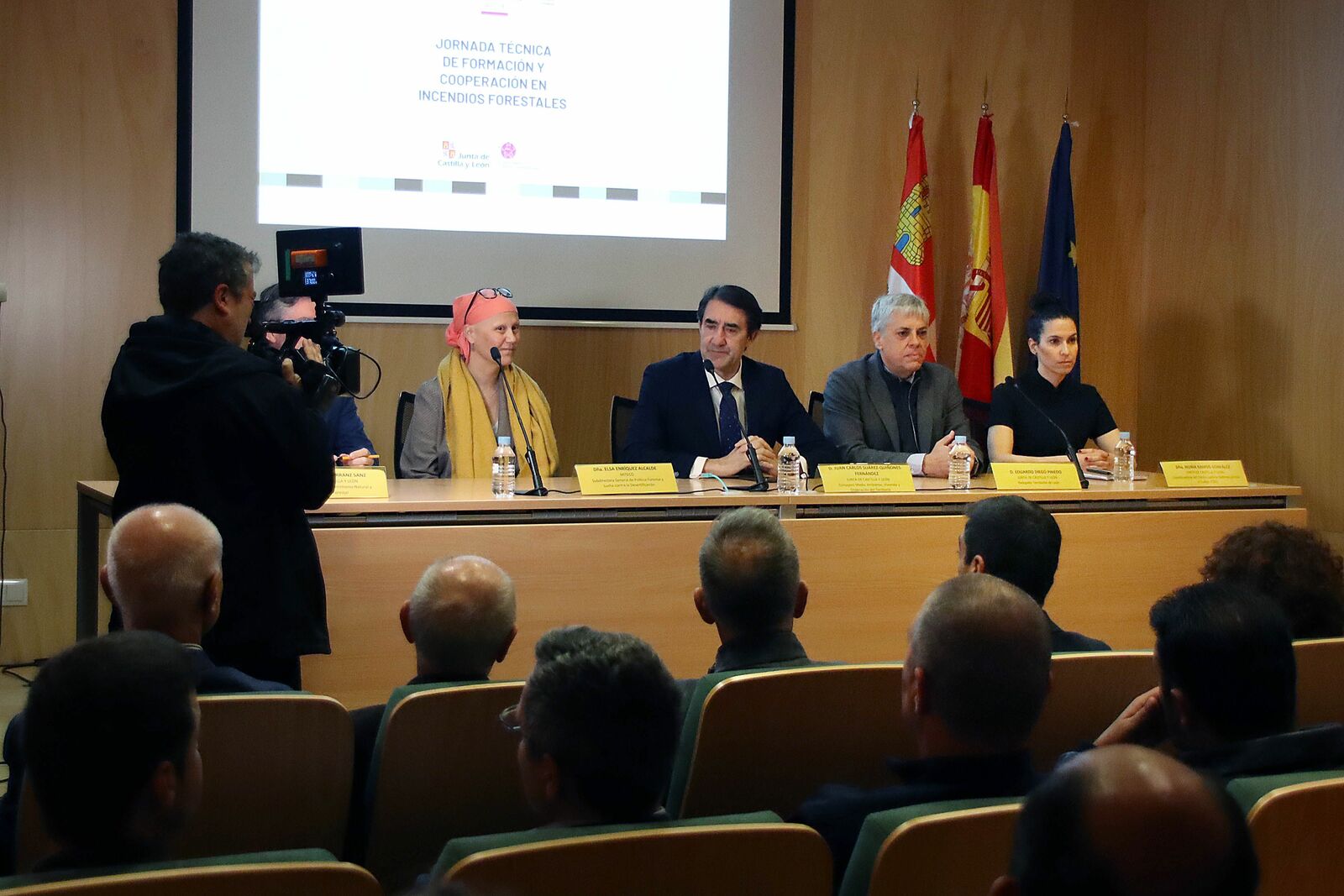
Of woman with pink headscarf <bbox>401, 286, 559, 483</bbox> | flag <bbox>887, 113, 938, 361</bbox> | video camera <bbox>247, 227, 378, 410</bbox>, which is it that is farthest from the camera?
flag <bbox>887, 113, 938, 361</bbox>

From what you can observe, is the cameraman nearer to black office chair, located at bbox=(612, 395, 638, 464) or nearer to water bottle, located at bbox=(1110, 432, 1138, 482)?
black office chair, located at bbox=(612, 395, 638, 464)

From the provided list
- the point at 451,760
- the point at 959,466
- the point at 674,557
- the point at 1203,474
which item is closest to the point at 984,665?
the point at 451,760

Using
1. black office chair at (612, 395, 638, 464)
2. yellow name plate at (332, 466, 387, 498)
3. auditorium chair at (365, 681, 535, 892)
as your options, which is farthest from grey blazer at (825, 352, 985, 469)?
auditorium chair at (365, 681, 535, 892)

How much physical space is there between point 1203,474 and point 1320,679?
1.97 meters

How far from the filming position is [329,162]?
4637 mm

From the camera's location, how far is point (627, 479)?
3264mm

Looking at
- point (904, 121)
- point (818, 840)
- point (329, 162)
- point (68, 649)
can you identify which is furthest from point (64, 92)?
point (818, 840)

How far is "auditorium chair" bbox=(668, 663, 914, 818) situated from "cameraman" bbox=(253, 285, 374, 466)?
2.21 meters

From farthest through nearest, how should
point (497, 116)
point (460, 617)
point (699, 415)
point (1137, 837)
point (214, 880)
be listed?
point (497, 116) → point (699, 415) → point (460, 617) → point (214, 880) → point (1137, 837)

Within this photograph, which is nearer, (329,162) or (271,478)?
(271,478)

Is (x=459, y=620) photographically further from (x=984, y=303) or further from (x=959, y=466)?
(x=984, y=303)

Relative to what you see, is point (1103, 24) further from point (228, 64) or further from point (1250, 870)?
point (1250, 870)

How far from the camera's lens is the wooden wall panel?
4.74 m

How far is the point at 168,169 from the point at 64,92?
0.42 meters
